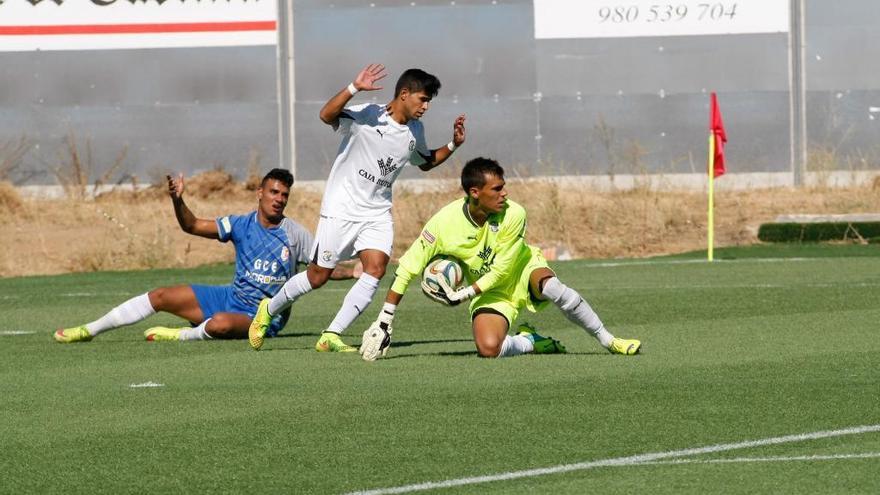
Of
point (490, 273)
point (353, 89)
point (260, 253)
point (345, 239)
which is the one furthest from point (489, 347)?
point (260, 253)

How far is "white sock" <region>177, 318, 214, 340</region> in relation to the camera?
48.4 ft

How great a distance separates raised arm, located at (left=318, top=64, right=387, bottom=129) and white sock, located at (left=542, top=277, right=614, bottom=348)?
1885 millimetres

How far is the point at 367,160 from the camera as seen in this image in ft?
44.8

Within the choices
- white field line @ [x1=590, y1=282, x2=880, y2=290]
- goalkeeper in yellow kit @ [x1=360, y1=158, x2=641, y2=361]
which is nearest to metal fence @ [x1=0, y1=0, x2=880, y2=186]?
white field line @ [x1=590, y1=282, x2=880, y2=290]

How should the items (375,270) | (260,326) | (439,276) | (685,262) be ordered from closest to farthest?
(439,276), (375,270), (260,326), (685,262)

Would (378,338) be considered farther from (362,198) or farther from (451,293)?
(362,198)

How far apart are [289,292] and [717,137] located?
14.0m

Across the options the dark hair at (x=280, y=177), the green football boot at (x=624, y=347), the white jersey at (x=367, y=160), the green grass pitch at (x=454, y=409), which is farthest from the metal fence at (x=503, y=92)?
the green football boot at (x=624, y=347)

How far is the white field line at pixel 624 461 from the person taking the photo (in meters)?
7.74

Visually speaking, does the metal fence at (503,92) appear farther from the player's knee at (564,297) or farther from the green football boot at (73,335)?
the player's knee at (564,297)

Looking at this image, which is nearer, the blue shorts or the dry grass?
the blue shorts

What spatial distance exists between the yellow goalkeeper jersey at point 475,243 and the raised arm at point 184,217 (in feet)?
6.70

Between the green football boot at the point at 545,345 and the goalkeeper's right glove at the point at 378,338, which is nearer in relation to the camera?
the goalkeeper's right glove at the point at 378,338

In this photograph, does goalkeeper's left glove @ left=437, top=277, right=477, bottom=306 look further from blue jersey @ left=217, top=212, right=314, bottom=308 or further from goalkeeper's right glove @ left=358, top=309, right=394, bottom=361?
blue jersey @ left=217, top=212, right=314, bottom=308
